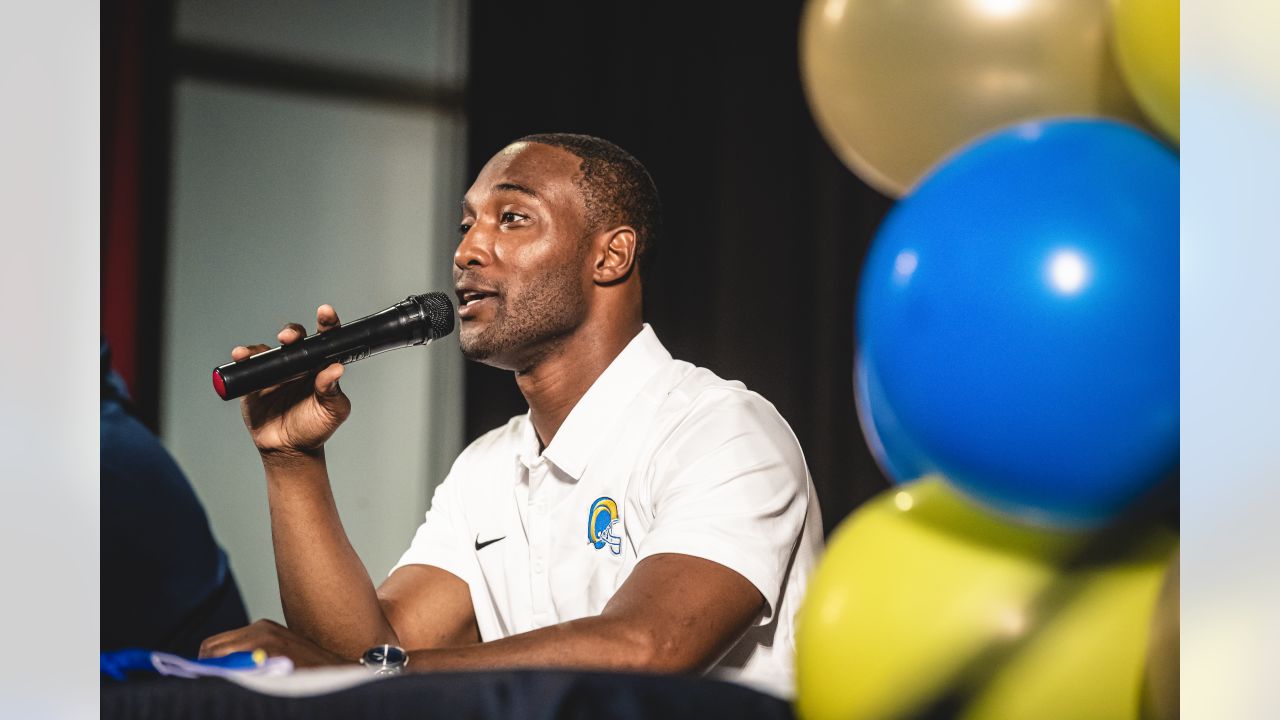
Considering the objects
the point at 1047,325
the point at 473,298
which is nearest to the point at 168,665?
the point at 1047,325

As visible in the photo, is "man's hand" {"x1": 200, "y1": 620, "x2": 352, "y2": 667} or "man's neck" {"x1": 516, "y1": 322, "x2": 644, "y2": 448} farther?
"man's neck" {"x1": 516, "y1": 322, "x2": 644, "y2": 448}

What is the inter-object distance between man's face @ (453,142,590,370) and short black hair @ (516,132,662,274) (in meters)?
0.02

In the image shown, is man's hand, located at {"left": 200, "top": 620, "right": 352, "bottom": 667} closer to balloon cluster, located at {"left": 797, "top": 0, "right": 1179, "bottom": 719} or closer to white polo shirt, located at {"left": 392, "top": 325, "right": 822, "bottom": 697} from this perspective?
white polo shirt, located at {"left": 392, "top": 325, "right": 822, "bottom": 697}

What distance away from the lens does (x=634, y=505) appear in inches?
57.5

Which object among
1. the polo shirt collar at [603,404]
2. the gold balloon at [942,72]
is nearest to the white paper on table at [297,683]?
the gold balloon at [942,72]

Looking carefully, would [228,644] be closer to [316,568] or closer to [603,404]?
[316,568]

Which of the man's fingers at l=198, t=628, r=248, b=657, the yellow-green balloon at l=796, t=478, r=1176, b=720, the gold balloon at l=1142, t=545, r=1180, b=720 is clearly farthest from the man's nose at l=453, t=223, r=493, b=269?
the gold balloon at l=1142, t=545, r=1180, b=720

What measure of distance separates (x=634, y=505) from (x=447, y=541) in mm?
379

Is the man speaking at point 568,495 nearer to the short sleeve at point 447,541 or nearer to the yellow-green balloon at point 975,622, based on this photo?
the short sleeve at point 447,541

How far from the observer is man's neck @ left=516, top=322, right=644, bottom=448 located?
167 cm
